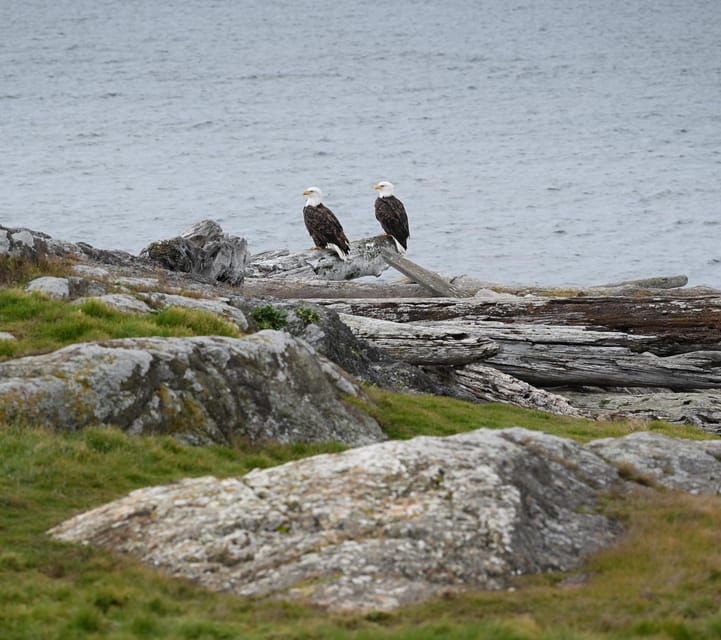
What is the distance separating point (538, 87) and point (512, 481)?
15104 centimetres

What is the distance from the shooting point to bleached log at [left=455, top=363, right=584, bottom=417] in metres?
26.7

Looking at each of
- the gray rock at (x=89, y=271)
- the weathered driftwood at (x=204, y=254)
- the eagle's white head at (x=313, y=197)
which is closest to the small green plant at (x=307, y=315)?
the gray rock at (x=89, y=271)

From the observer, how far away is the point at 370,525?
465 inches

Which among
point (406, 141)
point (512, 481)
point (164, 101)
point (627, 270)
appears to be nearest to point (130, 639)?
point (512, 481)

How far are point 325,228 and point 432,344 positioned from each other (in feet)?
34.0

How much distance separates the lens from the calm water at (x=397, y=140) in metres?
83.7

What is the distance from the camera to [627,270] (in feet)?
233

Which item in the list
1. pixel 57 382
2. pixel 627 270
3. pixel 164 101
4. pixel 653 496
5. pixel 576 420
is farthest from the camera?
pixel 164 101

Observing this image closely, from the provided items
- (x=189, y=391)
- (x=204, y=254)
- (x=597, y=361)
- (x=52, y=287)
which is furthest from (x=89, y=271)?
(x=597, y=361)

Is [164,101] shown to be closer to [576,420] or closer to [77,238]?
[77,238]

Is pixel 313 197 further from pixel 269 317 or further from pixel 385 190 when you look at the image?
pixel 269 317

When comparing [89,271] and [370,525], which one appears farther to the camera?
[89,271]

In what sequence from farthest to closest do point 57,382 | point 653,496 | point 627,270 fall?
point 627,270
point 57,382
point 653,496

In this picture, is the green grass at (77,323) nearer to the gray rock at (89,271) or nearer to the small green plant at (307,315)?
the gray rock at (89,271)
